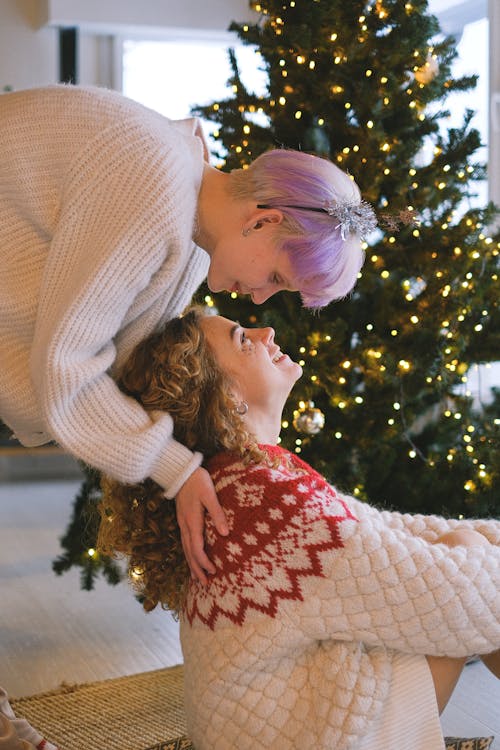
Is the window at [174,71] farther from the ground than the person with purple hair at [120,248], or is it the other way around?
the person with purple hair at [120,248]

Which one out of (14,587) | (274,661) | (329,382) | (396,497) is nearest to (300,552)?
(274,661)

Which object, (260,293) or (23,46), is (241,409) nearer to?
(260,293)

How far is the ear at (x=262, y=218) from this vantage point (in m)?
1.60

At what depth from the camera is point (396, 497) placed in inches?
112

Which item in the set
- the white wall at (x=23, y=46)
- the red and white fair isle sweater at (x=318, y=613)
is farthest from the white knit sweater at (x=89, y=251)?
the white wall at (x=23, y=46)

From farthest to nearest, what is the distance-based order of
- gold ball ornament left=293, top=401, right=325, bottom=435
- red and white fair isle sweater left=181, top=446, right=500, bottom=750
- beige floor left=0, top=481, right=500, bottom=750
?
gold ball ornament left=293, top=401, right=325, bottom=435, beige floor left=0, top=481, right=500, bottom=750, red and white fair isle sweater left=181, top=446, right=500, bottom=750

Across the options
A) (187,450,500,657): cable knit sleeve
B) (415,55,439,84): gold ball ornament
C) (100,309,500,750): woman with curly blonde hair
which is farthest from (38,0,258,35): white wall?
(187,450,500,657): cable knit sleeve

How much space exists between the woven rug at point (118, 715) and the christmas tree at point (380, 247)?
2.49ft

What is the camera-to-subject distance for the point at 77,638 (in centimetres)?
287

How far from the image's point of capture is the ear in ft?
5.26

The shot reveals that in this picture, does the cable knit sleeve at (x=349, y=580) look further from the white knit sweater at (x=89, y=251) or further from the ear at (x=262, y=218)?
the ear at (x=262, y=218)

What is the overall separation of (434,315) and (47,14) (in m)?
3.85

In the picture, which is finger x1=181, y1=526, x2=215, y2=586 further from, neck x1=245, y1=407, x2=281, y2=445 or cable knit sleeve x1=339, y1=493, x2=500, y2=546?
cable knit sleeve x1=339, y1=493, x2=500, y2=546

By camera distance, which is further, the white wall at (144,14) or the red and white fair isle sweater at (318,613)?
the white wall at (144,14)
